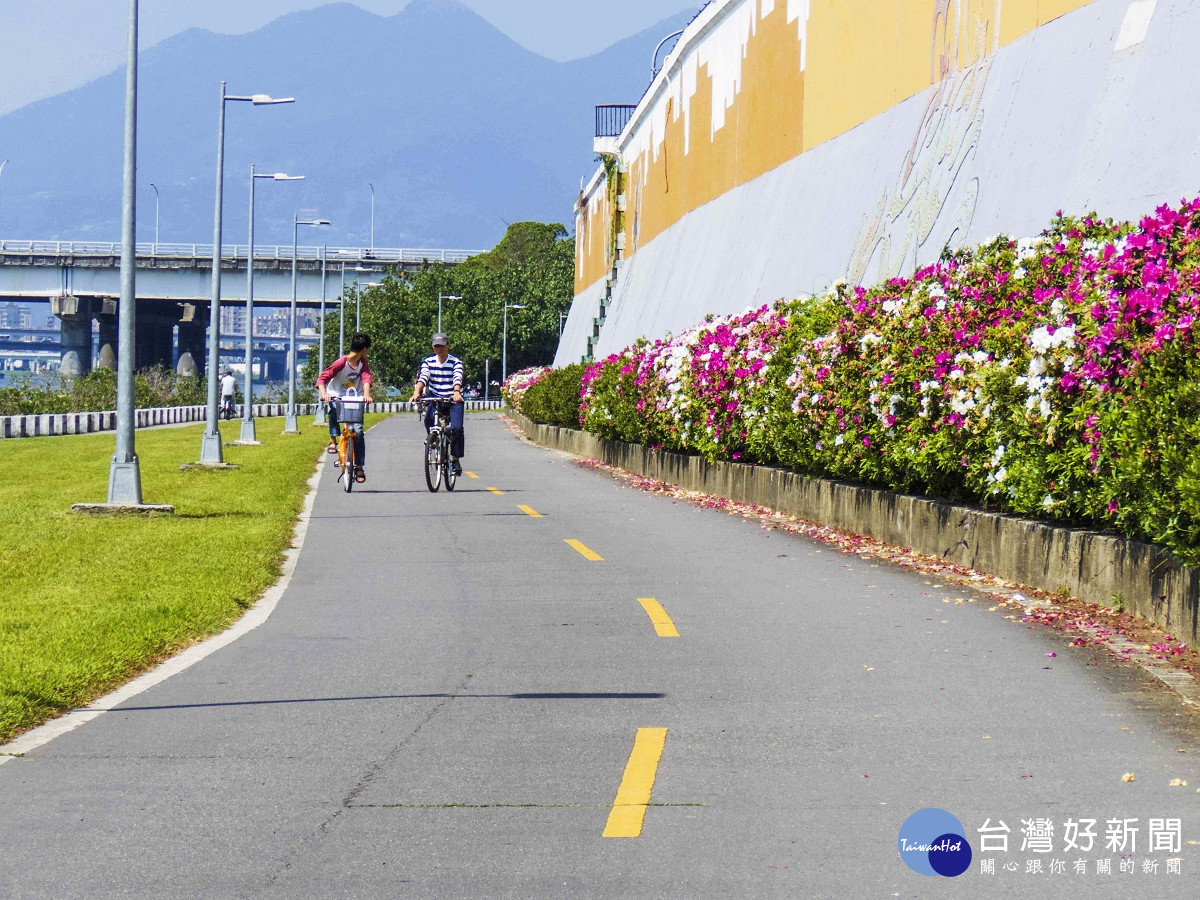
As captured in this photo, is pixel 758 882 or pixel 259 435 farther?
pixel 259 435

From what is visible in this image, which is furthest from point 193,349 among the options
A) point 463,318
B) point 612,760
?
point 612,760

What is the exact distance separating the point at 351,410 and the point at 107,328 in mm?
85645

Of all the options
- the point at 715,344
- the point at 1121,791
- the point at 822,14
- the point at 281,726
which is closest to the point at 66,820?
the point at 281,726

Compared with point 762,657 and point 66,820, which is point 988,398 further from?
point 66,820

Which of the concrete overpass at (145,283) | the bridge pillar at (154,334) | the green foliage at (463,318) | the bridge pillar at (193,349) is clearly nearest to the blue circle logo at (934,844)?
the concrete overpass at (145,283)

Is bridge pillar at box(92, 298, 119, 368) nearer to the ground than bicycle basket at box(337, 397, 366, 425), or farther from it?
farther from it

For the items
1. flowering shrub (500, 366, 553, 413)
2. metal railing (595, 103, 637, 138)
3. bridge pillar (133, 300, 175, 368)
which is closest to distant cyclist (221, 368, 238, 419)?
flowering shrub (500, 366, 553, 413)

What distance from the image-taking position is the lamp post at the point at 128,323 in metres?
17.8

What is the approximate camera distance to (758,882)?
4.79 m

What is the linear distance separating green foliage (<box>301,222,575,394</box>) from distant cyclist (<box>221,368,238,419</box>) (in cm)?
3089

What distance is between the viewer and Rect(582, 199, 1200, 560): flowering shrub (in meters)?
9.12

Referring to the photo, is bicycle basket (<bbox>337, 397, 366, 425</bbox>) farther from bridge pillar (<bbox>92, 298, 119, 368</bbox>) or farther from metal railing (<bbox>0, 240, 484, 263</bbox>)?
bridge pillar (<bbox>92, 298, 119, 368</bbox>)

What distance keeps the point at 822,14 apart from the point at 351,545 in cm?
1521

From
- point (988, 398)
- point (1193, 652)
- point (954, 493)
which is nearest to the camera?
point (1193, 652)
